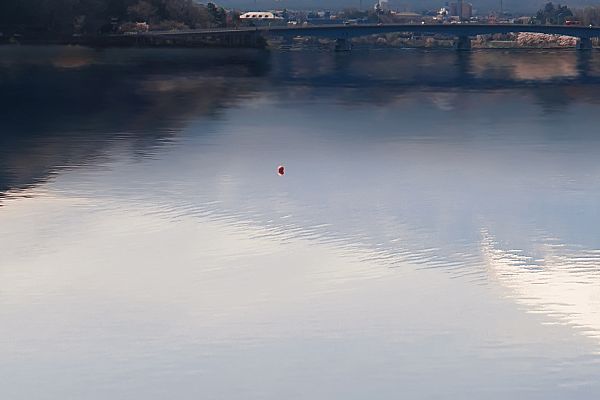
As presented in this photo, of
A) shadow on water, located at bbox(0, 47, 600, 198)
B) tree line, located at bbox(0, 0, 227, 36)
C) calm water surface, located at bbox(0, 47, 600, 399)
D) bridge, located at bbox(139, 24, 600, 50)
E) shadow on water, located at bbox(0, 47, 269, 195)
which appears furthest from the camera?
bridge, located at bbox(139, 24, 600, 50)

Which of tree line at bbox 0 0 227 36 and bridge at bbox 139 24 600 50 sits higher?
tree line at bbox 0 0 227 36

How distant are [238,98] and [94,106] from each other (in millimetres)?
10330

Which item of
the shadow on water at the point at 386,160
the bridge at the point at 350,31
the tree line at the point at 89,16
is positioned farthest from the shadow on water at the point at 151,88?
the tree line at the point at 89,16

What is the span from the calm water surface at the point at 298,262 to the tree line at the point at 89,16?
10875 centimetres

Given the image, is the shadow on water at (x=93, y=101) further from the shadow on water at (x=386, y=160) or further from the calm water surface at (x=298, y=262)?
the calm water surface at (x=298, y=262)

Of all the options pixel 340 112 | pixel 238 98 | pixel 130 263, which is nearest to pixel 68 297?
pixel 130 263

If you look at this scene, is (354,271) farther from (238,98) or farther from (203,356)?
(238,98)

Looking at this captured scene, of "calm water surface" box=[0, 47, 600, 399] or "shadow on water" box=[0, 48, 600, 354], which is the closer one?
"calm water surface" box=[0, 47, 600, 399]

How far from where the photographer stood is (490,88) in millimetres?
94750

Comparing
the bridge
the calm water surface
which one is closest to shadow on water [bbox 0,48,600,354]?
the calm water surface

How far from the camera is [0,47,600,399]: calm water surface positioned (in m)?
17.9

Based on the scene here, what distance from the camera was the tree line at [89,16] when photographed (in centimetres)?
15975

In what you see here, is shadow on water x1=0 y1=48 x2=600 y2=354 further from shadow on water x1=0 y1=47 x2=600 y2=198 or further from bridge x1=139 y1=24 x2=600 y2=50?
bridge x1=139 y1=24 x2=600 y2=50

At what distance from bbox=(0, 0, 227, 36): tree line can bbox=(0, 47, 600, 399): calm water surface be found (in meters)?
109
